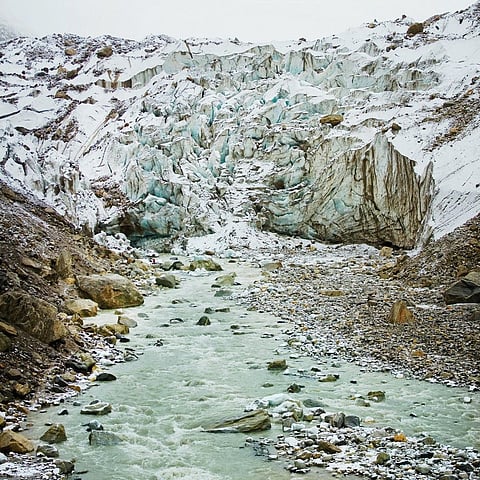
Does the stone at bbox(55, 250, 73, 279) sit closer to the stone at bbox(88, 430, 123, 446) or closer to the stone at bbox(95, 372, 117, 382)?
the stone at bbox(95, 372, 117, 382)

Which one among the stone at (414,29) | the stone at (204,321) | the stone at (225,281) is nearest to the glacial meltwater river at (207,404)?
the stone at (204,321)

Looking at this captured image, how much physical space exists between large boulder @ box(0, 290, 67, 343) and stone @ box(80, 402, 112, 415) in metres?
1.95

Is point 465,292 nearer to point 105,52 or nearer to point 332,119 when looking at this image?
point 332,119

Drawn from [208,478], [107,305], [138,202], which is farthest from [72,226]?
[208,478]

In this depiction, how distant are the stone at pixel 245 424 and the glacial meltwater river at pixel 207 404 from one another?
125 mm

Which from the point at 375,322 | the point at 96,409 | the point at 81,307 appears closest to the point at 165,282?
the point at 81,307

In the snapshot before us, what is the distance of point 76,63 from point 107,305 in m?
40.1

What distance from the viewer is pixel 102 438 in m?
6.77

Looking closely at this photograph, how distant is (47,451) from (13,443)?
16.1 inches

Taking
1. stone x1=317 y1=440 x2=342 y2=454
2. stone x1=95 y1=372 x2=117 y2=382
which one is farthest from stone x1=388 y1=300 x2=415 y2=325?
stone x1=95 y1=372 x2=117 y2=382

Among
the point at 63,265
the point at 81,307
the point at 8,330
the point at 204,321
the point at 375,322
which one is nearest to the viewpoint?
the point at 8,330

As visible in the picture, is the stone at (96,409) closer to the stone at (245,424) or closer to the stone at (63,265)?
the stone at (245,424)

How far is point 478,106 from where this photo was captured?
21.8m

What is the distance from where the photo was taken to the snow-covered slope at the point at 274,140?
2050 centimetres
